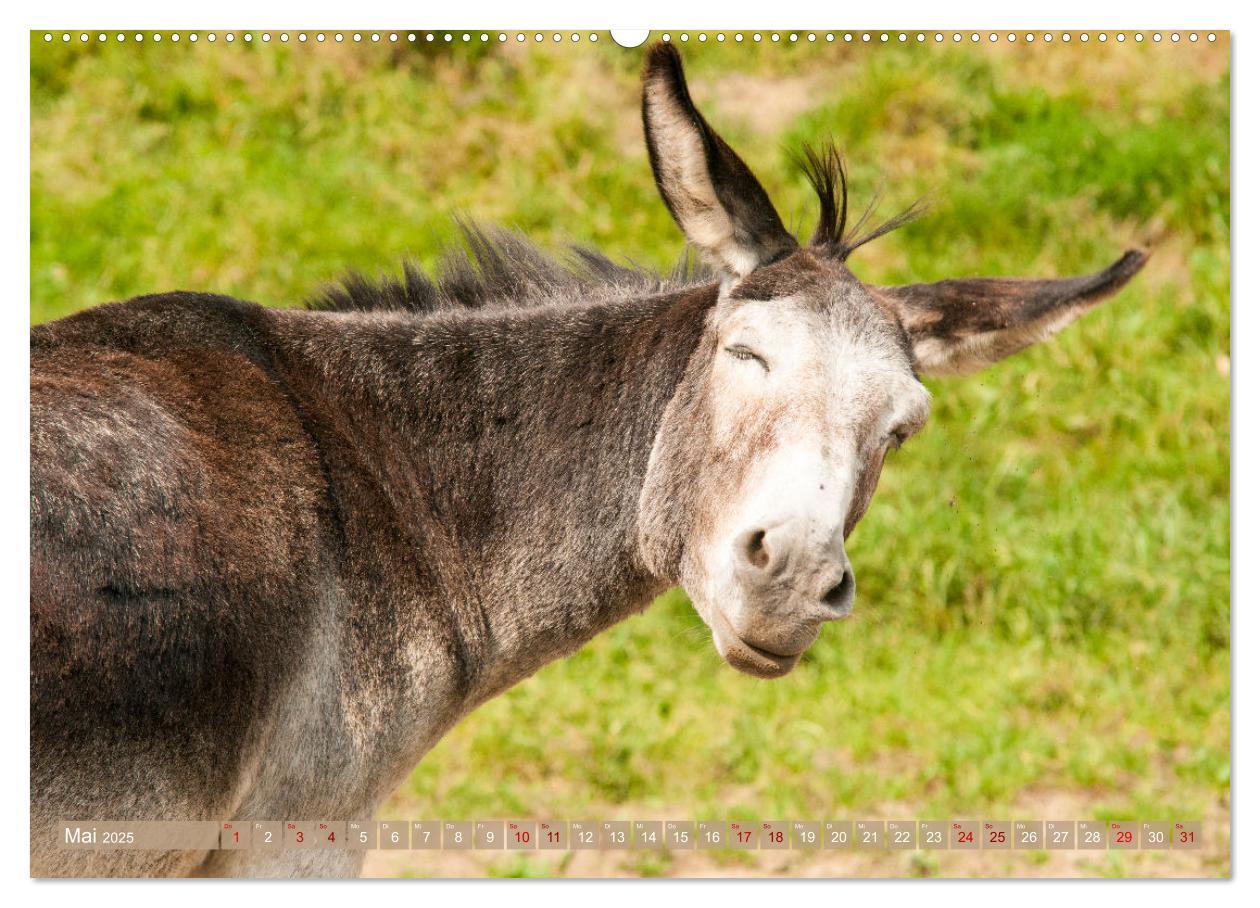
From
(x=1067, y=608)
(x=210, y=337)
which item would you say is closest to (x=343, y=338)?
(x=210, y=337)

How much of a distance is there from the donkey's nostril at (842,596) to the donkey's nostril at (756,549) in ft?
0.57

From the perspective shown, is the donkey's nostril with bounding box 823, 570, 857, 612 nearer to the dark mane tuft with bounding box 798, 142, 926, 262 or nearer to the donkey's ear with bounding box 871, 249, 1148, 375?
the donkey's ear with bounding box 871, 249, 1148, 375

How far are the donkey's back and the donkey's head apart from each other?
104 centimetres

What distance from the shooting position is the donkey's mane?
4.46m

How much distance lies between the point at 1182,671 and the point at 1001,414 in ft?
6.38

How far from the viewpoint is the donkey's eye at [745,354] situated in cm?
368

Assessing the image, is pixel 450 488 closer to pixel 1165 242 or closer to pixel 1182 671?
pixel 1182 671

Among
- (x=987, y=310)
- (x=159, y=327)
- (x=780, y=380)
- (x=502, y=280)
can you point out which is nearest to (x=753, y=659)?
(x=780, y=380)

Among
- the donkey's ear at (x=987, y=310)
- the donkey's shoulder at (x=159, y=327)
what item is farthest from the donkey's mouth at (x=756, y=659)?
the donkey's shoulder at (x=159, y=327)

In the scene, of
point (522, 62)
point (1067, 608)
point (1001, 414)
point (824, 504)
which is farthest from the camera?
point (1001, 414)

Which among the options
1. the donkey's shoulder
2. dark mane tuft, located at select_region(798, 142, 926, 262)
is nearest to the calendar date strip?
the donkey's shoulder

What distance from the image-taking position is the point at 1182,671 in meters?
7.75

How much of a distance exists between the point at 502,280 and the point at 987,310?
60.4 inches

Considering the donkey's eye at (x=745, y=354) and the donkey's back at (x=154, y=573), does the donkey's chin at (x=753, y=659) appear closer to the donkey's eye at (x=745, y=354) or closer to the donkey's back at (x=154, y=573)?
the donkey's eye at (x=745, y=354)
